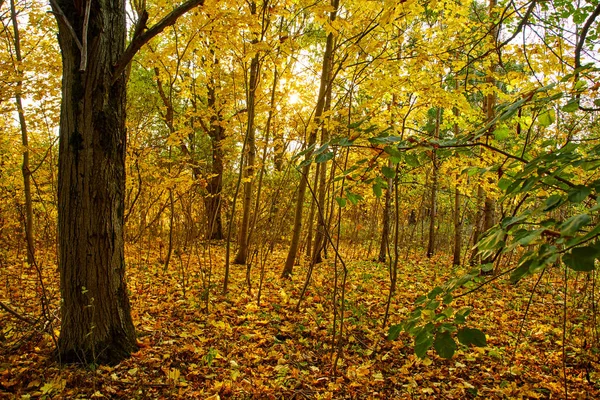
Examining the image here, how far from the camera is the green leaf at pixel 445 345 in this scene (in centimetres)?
88

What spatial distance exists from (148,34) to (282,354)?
299 centimetres

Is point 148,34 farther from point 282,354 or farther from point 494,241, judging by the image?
point 282,354

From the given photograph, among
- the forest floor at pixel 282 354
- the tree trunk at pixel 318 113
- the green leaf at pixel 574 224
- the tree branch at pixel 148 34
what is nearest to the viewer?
the green leaf at pixel 574 224

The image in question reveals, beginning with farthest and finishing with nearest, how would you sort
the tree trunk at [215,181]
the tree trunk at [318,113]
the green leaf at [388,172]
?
the tree trunk at [215,181], the tree trunk at [318,113], the green leaf at [388,172]

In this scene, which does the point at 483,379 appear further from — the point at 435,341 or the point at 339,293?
the point at 435,341

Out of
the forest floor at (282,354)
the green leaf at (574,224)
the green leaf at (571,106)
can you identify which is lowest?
the forest floor at (282,354)

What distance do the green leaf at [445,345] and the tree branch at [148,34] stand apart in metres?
2.37

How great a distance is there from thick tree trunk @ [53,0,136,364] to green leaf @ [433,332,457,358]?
246 centimetres

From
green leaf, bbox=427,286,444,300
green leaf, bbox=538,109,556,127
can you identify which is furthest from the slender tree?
green leaf, bbox=427,286,444,300

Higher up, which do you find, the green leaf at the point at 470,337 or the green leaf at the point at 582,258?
the green leaf at the point at 582,258

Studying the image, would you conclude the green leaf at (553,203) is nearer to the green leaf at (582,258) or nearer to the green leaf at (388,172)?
the green leaf at (582,258)

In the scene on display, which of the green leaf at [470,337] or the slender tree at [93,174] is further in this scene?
the slender tree at [93,174]

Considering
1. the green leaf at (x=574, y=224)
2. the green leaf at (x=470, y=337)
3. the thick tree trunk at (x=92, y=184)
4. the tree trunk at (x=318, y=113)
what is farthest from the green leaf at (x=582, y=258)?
the tree trunk at (x=318, y=113)

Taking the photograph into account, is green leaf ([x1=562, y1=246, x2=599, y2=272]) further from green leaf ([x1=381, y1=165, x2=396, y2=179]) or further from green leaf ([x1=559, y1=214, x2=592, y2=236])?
green leaf ([x1=381, y1=165, x2=396, y2=179])
